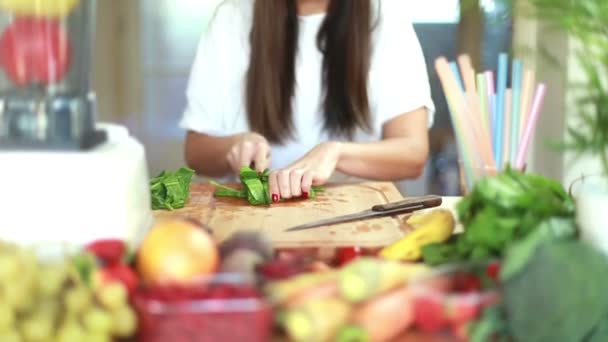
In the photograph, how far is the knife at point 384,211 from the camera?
112 cm

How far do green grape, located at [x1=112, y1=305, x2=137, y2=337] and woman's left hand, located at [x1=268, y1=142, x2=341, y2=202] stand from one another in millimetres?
663

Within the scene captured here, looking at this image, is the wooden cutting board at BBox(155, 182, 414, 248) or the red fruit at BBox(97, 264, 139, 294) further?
the wooden cutting board at BBox(155, 182, 414, 248)

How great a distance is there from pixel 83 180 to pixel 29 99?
4.4 inches

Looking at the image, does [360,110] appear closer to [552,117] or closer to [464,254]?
[552,117]

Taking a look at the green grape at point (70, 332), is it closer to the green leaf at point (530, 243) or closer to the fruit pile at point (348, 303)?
the fruit pile at point (348, 303)

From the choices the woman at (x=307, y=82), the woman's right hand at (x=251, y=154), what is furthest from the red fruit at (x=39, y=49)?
the woman at (x=307, y=82)

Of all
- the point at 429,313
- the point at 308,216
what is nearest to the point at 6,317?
the point at 429,313

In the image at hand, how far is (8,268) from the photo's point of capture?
656 millimetres

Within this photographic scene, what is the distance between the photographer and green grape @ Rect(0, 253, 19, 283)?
25.6 inches

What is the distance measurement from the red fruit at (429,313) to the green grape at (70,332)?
10.6 inches

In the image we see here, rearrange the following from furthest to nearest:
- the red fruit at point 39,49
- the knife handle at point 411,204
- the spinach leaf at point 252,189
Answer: the spinach leaf at point 252,189 < the knife handle at point 411,204 < the red fruit at point 39,49

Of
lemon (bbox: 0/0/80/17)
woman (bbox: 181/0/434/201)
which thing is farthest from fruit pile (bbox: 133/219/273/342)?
woman (bbox: 181/0/434/201)

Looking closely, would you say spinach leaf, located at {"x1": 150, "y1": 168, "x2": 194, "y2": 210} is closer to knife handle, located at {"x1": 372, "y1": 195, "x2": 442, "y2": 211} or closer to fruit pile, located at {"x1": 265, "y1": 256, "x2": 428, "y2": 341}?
knife handle, located at {"x1": 372, "y1": 195, "x2": 442, "y2": 211}

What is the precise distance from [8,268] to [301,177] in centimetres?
73
